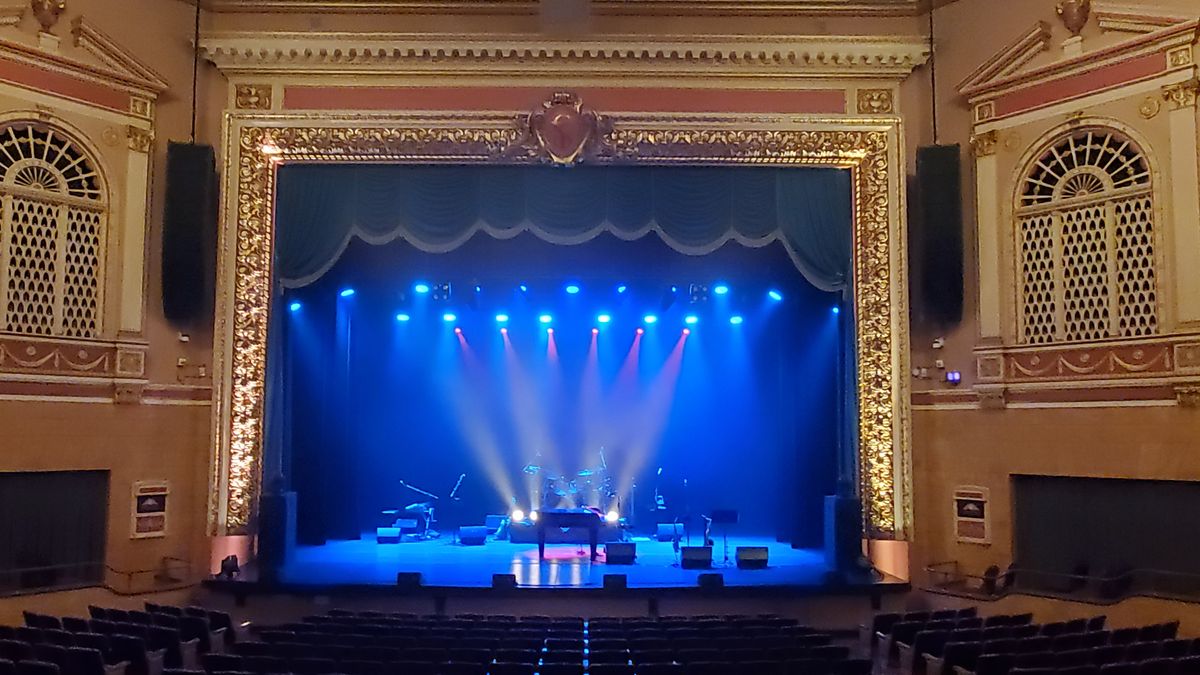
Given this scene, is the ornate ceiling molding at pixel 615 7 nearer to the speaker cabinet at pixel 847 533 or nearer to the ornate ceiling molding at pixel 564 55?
the ornate ceiling molding at pixel 564 55

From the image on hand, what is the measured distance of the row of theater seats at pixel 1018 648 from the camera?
21.5 ft

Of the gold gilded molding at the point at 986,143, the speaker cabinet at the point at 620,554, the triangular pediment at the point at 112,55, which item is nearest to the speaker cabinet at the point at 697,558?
the speaker cabinet at the point at 620,554

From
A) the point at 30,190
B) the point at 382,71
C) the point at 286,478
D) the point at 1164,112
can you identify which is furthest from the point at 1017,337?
the point at 30,190

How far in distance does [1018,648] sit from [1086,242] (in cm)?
613

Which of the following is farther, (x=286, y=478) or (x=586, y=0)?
(x=286, y=478)

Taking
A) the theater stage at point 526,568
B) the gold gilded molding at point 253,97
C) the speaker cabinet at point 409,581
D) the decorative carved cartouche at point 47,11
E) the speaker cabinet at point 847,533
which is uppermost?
Result: the decorative carved cartouche at point 47,11

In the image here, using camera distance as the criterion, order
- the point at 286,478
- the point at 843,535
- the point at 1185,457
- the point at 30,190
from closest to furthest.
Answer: the point at 1185,457
the point at 30,190
the point at 843,535
the point at 286,478

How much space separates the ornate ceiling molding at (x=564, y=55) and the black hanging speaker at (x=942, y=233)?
142 centimetres

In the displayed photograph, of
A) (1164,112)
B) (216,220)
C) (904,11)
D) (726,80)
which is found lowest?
(216,220)

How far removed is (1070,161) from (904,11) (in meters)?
3.01

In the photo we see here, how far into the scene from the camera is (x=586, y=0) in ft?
36.0

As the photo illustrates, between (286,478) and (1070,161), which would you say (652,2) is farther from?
(286,478)

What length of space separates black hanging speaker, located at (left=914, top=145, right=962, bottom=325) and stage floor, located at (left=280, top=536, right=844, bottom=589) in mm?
3723

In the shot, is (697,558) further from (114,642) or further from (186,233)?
(186,233)
